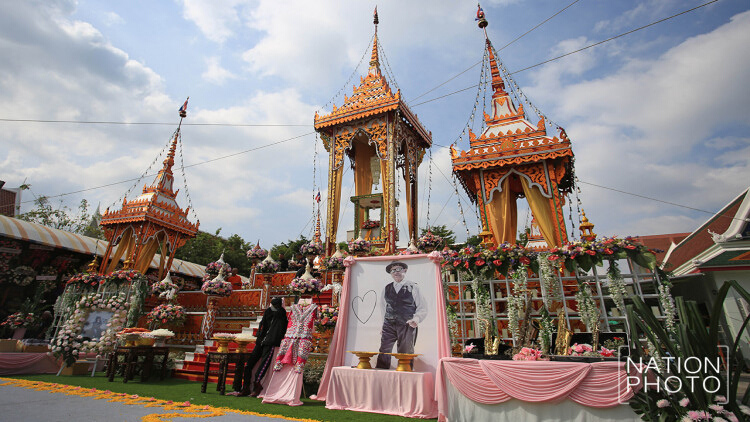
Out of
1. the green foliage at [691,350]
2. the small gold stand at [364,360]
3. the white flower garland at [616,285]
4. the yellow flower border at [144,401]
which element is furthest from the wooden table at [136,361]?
the white flower garland at [616,285]

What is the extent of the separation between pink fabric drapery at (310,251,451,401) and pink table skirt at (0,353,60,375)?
711cm

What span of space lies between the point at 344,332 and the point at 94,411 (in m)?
3.42

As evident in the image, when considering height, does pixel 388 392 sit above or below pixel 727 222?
below

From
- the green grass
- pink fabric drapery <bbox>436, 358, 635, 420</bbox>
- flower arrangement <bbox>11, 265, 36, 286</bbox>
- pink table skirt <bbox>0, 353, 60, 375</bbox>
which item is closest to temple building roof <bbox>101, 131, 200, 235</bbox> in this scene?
flower arrangement <bbox>11, 265, 36, 286</bbox>

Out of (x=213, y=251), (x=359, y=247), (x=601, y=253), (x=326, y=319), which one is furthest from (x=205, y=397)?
(x=213, y=251)

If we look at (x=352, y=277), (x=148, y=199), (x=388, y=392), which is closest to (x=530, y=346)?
(x=388, y=392)

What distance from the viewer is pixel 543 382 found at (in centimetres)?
389

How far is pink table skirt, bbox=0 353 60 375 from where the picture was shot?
766 centimetres

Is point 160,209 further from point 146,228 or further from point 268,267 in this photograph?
point 268,267

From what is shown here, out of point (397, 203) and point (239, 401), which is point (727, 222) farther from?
point (239, 401)

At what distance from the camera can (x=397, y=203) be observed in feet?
38.4

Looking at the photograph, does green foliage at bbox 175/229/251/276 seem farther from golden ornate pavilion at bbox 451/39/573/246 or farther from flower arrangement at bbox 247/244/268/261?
golden ornate pavilion at bbox 451/39/573/246

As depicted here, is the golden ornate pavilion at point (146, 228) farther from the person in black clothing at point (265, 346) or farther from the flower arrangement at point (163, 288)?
the person in black clothing at point (265, 346)

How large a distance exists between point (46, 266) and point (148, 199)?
4.76 metres
